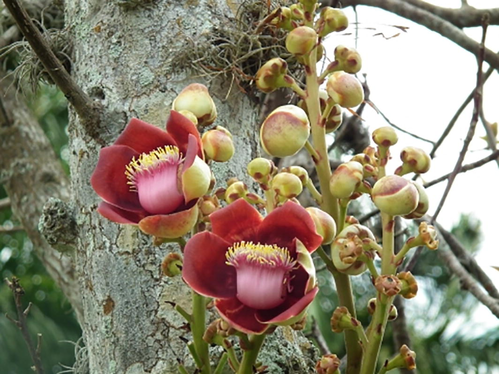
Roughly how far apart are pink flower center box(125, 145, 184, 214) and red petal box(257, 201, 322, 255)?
0.35ft

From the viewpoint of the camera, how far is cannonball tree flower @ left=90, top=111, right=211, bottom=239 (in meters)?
0.80

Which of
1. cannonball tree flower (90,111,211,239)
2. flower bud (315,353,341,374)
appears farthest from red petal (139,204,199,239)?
flower bud (315,353,341,374)

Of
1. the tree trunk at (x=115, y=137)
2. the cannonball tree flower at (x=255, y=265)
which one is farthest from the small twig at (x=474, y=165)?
the cannonball tree flower at (x=255, y=265)

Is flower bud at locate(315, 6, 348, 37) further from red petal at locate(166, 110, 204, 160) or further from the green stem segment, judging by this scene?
the green stem segment

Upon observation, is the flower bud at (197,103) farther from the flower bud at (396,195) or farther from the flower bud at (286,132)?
the flower bud at (396,195)

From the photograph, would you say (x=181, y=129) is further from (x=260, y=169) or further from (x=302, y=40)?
(x=302, y=40)

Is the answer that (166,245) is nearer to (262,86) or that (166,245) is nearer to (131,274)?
(131,274)

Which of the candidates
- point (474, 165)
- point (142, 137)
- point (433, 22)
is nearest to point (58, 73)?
point (142, 137)

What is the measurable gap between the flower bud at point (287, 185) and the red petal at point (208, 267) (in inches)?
3.9

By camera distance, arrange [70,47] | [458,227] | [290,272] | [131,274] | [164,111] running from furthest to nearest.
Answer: [458,227]
[70,47]
[164,111]
[131,274]
[290,272]

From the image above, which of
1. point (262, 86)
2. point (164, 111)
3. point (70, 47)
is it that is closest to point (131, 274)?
point (164, 111)

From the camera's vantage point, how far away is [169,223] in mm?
799

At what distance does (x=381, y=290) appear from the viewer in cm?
84

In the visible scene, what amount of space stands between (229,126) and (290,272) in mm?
602
